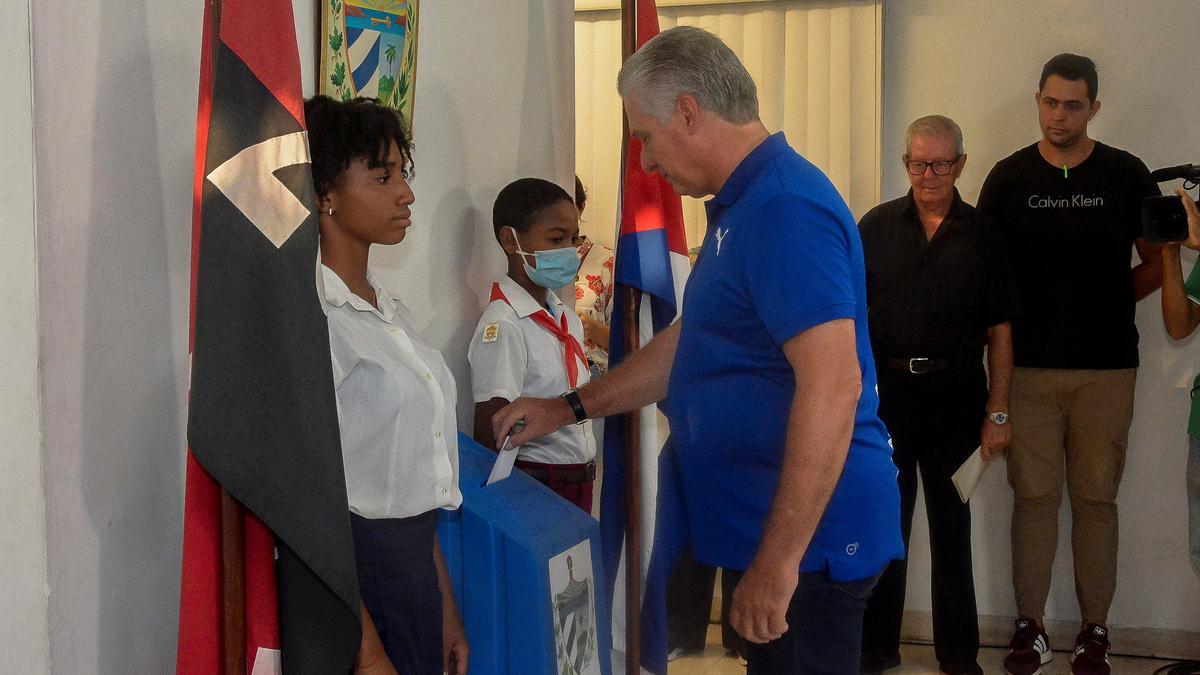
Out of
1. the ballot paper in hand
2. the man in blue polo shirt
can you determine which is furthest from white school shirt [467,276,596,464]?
the ballot paper in hand

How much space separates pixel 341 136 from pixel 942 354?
230 centimetres

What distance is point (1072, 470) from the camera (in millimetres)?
3688

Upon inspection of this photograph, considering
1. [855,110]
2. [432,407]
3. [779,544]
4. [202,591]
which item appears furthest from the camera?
[855,110]

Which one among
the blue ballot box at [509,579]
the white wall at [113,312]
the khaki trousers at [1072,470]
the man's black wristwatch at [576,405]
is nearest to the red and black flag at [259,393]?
the white wall at [113,312]

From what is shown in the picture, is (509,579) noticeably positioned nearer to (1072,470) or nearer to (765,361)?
(765,361)

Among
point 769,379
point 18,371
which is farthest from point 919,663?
point 18,371

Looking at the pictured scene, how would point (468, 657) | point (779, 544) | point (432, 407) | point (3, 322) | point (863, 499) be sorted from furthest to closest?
point (468, 657), point (432, 407), point (863, 499), point (779, 544), point (3, 322)

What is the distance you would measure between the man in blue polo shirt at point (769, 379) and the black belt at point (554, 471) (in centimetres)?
86

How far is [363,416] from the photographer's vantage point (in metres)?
1.70

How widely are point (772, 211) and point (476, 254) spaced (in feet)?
4.00

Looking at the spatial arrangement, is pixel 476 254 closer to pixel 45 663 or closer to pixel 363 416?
pixel 363 416

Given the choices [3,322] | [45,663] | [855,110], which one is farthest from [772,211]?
[855,110]

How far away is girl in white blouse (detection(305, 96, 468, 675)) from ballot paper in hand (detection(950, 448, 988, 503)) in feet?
6.97

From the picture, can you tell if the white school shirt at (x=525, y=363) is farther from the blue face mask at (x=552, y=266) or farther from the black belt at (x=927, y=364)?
the black belt at (x=927, y=364)
